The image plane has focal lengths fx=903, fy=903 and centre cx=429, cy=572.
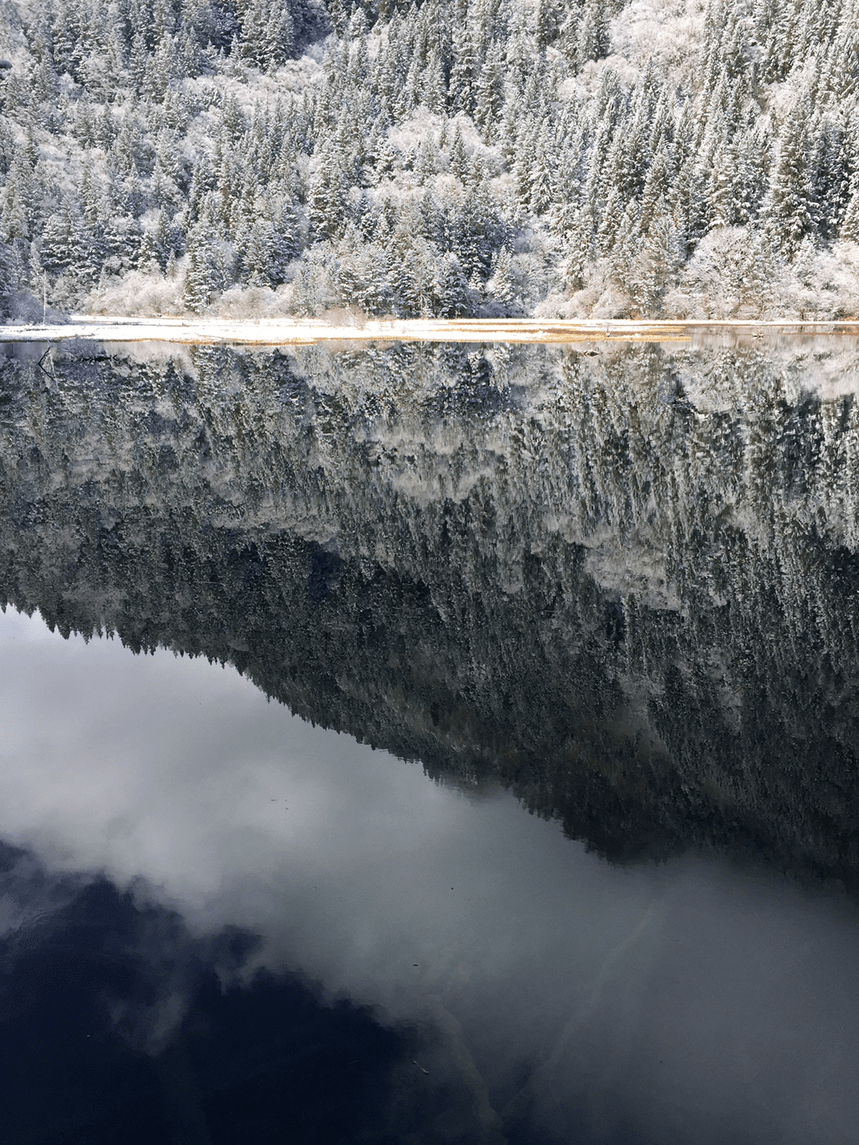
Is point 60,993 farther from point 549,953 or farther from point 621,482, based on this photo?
point 621,482

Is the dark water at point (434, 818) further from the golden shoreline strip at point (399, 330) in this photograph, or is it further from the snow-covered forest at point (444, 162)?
the snow-covered forest at point (444, 162)

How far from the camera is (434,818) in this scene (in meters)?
10.5

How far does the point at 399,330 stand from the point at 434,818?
83.2 m

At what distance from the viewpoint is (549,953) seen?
8477 millimetres

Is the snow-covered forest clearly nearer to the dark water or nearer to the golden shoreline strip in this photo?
the golden shoreline strip

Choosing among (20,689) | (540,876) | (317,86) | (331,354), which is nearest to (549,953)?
(540,876)

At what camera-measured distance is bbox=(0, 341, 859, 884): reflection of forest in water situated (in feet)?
36.6

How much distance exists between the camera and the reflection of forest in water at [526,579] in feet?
36.6

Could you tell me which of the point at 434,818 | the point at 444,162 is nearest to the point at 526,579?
the point at 434,818

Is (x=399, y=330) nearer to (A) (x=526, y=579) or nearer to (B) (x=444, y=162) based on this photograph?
(B) (x=444, y=162)

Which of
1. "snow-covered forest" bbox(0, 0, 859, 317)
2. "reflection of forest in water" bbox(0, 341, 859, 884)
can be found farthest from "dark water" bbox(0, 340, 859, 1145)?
"snow-covered forest" bbox(0, 0, 859, 317)

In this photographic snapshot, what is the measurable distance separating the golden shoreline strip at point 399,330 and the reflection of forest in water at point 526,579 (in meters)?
44.4

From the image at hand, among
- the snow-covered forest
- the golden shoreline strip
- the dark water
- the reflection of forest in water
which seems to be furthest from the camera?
the snow-covered forest

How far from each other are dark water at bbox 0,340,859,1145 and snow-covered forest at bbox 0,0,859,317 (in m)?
71.9
